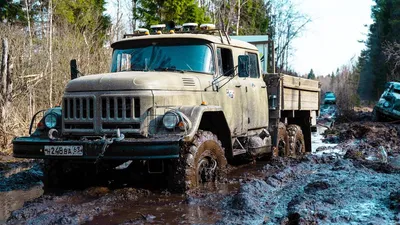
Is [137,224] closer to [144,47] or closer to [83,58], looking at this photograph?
[144,47]

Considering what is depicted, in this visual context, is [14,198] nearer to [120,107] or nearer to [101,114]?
[101,114]

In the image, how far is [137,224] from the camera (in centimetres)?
544

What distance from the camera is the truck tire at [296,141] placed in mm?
11531

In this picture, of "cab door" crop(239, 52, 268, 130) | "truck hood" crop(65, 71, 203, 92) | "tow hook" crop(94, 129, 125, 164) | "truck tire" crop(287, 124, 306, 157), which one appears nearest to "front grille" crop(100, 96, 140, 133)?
"truck hood" crop(65, 71, 203, 92)

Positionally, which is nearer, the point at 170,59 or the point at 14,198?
the point at 14,198

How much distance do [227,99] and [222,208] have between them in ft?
8.59

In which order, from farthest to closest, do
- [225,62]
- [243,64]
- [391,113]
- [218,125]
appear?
[391,113] < [225,62] < [243,64] < [218,125]

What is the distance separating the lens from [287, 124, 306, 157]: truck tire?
37.8ft

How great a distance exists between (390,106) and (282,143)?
12.7 m

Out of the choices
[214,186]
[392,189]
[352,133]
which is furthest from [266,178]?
[352,133]

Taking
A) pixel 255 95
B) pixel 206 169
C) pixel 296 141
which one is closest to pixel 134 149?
pixel 206 169

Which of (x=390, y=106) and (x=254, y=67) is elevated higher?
(x=254, y=67)

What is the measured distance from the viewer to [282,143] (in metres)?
11.2

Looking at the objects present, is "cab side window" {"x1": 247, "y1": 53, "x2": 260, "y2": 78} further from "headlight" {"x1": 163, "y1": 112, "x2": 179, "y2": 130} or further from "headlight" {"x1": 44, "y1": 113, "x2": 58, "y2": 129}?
"headlight" {"x1": 44, "y1": 113, "x2": 58, "y2": 129}
